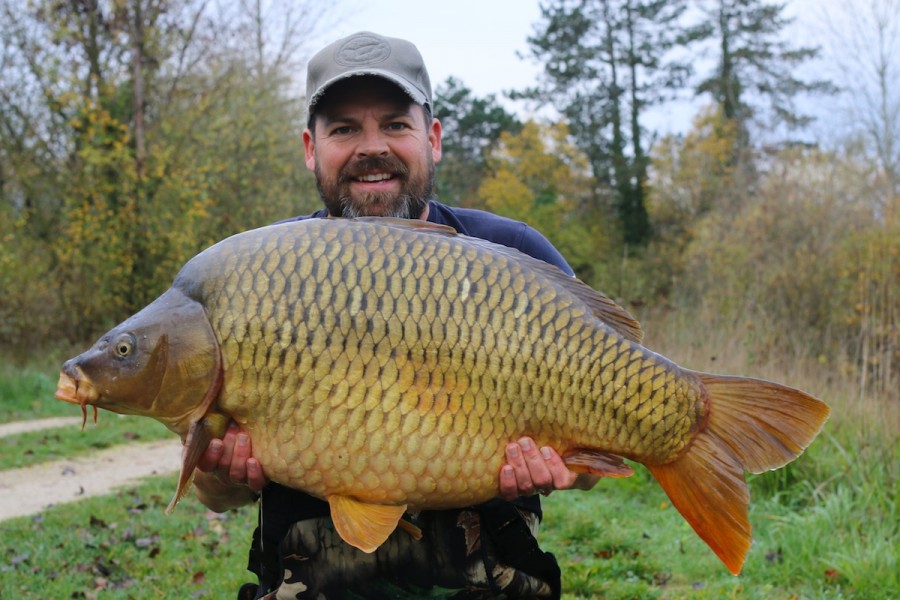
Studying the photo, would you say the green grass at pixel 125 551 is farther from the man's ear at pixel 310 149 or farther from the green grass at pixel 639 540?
the man's ear at pixel 310 149

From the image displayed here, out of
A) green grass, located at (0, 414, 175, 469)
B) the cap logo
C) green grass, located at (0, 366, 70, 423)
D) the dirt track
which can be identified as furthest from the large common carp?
green grass, located at (0, 366, 70, 423)

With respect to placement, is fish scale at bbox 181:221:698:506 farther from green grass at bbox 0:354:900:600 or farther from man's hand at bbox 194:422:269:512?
green grass at bbox 0:354:900:600

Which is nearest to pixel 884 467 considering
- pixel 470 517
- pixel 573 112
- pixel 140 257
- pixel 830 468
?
pixel 830 468

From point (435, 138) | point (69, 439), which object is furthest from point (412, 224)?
point (69, 439)

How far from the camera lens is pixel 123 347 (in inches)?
56.4

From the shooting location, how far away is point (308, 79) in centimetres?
204

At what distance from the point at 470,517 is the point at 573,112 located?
24.4 m

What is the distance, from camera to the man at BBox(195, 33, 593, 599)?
1754 mm

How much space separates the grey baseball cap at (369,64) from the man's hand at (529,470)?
2.87 feet

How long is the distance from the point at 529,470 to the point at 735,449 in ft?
1.19

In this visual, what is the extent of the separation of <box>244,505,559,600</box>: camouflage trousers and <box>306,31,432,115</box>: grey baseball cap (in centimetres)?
94

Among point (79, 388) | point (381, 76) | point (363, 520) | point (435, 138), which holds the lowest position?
point (363, 520)

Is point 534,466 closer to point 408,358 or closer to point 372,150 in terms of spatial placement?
point 408,358

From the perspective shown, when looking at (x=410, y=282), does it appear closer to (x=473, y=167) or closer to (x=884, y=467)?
(x=884, y=467)
